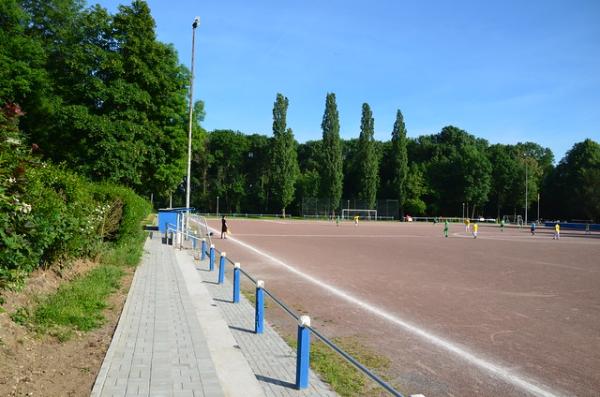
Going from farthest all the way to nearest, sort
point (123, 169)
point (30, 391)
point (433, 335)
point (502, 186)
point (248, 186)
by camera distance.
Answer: point (248, 186), point (502, 186), point (123, 169), point (433, 335), point (30, 391)

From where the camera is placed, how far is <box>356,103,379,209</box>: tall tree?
8562 centimetres

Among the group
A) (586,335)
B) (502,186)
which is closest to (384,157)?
(502,186)

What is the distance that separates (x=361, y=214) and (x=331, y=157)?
1187 cm

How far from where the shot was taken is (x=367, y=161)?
85.8m

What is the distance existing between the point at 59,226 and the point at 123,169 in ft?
58.4

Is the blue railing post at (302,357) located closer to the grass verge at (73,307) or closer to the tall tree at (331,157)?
the grass verge at (73,307)

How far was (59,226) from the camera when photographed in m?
8.25

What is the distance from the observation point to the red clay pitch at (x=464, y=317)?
582cm

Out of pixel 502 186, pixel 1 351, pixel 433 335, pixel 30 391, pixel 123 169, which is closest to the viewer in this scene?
pixel 30 391

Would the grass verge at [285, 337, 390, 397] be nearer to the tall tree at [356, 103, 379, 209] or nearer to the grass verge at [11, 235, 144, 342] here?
the grass verge at [11, 235, 144, 342]

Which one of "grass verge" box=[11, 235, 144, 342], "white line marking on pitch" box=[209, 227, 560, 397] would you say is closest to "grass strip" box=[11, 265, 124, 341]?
"grass verge" box=[11, 235, 144, 342]

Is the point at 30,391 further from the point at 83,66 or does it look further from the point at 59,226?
the point at 83,66

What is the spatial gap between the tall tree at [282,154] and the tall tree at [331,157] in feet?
20.1

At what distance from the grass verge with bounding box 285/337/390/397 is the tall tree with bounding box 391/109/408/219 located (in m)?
82.4
